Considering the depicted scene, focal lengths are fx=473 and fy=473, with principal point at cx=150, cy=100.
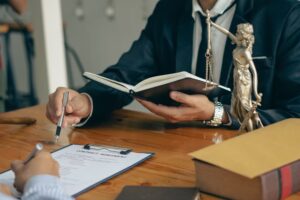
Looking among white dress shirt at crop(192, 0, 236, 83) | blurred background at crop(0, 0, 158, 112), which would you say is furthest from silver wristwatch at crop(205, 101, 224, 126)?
blurred background at crop(0, 0, 158, 112)

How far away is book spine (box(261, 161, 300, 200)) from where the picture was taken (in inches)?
28.5

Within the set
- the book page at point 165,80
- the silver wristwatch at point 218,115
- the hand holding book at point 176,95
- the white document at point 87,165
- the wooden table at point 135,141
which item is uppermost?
the book page at point 165,80

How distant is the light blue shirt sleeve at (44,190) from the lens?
723 millimetres

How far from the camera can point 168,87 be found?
1148 mm

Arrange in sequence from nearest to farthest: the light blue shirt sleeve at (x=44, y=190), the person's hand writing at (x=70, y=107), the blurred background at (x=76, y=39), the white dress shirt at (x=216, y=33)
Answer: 1. the light blue shirt sleeve at (x=44, y=190)
2. the person's hand writing at (x=70, y=107)
3. the white dress shirt at (x=216, y=33)
4. the blurred background at (x=76, y=39)

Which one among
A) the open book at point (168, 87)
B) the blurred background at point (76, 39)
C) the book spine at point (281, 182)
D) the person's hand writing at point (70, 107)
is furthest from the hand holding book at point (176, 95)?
the blurred background at point (76, 39)

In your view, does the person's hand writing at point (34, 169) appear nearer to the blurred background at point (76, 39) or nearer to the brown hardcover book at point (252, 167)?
the brown hardcover book at point (252, 167)

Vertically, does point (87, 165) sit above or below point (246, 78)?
below

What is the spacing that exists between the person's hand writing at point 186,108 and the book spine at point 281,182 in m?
0.44

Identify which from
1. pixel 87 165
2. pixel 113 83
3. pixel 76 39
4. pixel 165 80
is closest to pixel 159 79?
pixel 165 80

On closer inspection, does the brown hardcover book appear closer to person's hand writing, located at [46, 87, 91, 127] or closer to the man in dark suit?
the man in dark suit

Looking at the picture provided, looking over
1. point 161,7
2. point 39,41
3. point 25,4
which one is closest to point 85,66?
point 25,4

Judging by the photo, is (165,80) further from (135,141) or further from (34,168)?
(34,168)

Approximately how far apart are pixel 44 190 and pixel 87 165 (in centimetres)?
24
